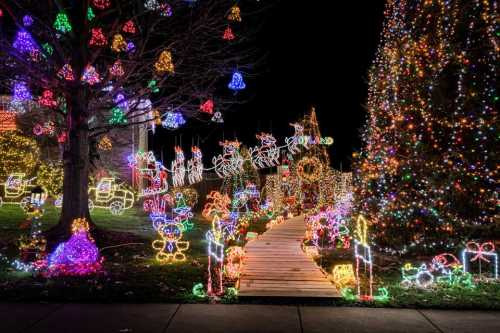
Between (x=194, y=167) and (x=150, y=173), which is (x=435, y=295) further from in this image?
(x=150, y=173)

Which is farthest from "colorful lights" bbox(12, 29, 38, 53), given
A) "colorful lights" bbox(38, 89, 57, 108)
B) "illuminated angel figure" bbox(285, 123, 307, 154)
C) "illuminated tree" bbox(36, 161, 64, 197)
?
"illuminated angel figure" bbox(285, 123, 307, 154)

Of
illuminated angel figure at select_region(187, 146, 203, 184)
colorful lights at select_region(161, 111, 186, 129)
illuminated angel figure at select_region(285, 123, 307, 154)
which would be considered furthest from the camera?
illuminated angel figure at select_region(187, 146, 203, 184)

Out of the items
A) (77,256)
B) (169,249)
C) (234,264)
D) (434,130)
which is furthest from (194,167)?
(234,264)

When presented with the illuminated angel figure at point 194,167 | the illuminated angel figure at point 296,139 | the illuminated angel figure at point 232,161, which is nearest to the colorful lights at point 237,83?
the illuminated angel figure at point 232,161

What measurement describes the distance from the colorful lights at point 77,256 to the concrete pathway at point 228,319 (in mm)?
2257

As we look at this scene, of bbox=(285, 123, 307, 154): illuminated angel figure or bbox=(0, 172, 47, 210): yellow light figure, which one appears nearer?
bbox=(0, 172, 47, 210): yellow light figure

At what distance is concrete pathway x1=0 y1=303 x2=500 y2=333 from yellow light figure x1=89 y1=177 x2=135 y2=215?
14.6m

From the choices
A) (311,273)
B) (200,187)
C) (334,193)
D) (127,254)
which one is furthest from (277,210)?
(311,273)

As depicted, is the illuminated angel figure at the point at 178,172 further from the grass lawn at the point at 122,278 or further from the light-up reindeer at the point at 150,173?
the grass lawn at the point at 122,278

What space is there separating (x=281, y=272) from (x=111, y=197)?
49.9 ft

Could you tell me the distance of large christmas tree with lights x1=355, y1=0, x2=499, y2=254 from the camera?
10680mm

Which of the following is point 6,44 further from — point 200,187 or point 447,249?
point 200,187

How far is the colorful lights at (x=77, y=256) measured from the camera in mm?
9648

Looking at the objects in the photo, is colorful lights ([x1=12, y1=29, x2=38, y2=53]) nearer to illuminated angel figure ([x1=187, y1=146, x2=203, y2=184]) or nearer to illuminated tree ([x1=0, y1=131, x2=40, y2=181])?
illuminated tree ([x1=0, y1=131, x2=40, y2=181])
